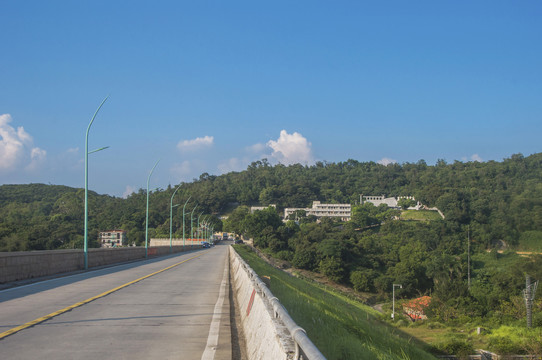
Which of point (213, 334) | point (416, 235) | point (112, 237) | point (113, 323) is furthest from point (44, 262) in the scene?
point (416, 235)

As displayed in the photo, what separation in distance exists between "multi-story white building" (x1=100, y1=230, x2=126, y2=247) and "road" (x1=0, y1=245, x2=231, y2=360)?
10075 cm

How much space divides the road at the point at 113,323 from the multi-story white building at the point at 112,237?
100749 millimetres

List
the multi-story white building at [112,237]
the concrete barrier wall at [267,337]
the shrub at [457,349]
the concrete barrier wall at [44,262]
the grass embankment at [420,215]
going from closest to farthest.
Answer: the concrete barrier wall at [267,337] < the concrete barrier wall at [44,262] < the shrub at [457,349] < the multi-story white building at [112,237] < the grass embankment at [420,215]

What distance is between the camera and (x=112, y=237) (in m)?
114

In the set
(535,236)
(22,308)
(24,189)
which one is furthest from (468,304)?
(24,189)

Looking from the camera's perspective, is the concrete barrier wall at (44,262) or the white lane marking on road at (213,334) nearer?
the white lane marking on road at (213,334)

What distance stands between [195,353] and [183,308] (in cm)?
451

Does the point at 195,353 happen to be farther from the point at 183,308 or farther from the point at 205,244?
the point at 205,244

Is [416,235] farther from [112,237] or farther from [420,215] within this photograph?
[112,237]

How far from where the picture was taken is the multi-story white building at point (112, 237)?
111312 millimetres

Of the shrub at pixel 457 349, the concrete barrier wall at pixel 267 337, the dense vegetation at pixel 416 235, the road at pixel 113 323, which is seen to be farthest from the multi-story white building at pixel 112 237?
the concrete barrier wall at pixel 267 337

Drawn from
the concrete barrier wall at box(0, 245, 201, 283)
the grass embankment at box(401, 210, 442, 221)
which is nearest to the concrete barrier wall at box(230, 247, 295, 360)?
the concrete barrier wall at box(0, 245, 201, 283)

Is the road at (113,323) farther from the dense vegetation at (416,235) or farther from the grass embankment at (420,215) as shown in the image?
the grass embankment at (420,215)

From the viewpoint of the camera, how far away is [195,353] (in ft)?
22.0
